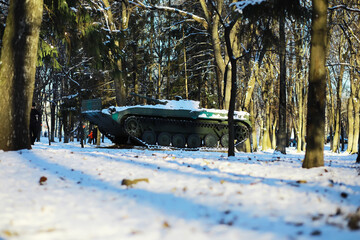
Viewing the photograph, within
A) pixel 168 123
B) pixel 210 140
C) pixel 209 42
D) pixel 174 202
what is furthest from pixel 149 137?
pixel 174 202

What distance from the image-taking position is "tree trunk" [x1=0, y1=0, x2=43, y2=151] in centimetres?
861

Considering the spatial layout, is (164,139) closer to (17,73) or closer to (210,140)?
(210,140)

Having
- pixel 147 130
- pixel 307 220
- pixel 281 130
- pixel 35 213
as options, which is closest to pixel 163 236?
pixel 307 220

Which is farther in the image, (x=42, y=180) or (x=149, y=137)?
(x=149, y=137)

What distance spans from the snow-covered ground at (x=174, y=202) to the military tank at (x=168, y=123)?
34.2 feet

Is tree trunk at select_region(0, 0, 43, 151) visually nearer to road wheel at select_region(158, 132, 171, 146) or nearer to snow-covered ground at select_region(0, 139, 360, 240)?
snow-covered ground at select_region(0, 139, 360, 240)

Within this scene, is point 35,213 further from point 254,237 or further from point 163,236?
point 254,237

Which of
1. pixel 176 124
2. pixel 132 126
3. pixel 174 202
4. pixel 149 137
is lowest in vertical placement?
pixel 174 202

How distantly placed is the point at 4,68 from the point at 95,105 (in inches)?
356

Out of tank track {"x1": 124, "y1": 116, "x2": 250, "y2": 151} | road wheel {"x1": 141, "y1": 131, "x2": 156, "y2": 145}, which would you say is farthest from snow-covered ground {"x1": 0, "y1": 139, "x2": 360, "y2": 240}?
road wheel {"x1": 141, "y1": 131, "x2": 156, "y2": 145}

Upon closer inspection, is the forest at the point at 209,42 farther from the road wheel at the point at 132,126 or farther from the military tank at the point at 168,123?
the road wheel at the point at 132,126

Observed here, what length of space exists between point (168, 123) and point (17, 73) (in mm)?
10279

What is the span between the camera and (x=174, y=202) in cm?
411

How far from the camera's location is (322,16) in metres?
7.61
